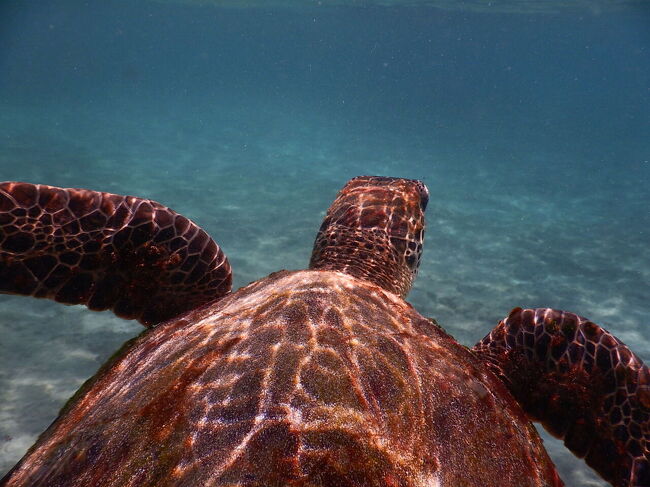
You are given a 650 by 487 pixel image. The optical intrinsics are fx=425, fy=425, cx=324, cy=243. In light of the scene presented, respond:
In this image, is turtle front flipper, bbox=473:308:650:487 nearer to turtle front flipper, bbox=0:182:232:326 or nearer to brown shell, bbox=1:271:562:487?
brown shell, bbox=1:271:562:487

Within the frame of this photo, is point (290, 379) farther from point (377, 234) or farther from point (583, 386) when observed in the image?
point (377, 234)

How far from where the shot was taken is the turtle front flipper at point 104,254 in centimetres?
321

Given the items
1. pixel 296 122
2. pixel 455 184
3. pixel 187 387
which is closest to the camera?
pixel 187 387

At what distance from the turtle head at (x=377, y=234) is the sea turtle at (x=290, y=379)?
41mm

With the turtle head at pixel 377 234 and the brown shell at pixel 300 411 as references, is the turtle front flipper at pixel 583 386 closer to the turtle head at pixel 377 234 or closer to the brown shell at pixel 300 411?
the brown shell at pixel 300 411

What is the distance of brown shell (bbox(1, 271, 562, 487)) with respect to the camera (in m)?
1.56

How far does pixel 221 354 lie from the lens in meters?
2.05

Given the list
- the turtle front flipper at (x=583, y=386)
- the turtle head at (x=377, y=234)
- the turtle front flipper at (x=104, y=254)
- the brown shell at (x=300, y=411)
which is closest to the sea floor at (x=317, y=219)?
the turtle front flipper at (x=104, y=254)

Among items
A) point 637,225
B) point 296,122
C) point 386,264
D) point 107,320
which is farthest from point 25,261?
point 296,122

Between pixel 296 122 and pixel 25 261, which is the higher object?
pixel 296 122

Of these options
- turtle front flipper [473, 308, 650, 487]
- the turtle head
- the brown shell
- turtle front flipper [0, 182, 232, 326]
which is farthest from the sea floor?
the brown shell

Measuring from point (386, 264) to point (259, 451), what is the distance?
2.81m

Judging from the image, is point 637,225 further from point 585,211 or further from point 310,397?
point 310,397

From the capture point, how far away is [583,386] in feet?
10.1
